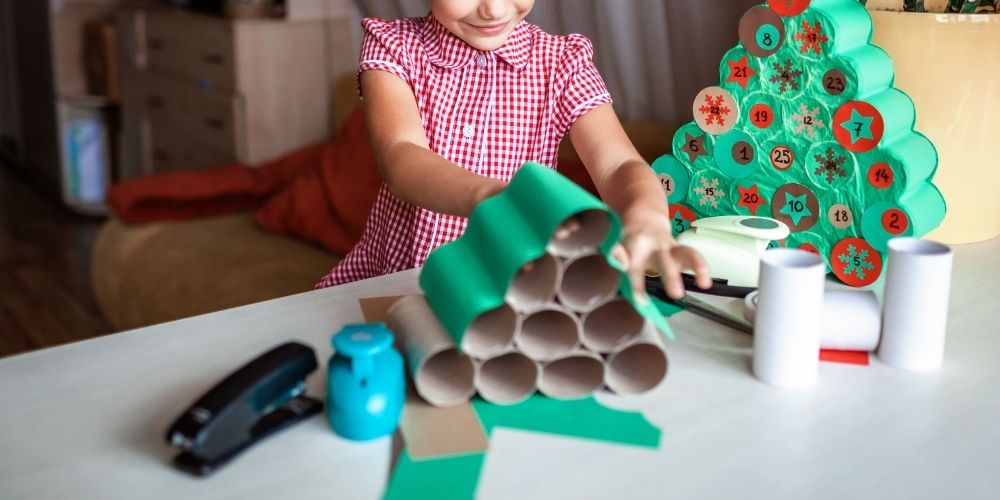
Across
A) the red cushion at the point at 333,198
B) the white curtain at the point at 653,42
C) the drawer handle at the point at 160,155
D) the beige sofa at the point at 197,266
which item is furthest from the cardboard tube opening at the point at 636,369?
the drawer handle at the point at 160,155

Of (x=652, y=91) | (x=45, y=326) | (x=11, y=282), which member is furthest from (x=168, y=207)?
(x=652, y=91)

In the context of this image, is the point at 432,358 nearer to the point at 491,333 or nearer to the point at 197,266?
the point at 491,333

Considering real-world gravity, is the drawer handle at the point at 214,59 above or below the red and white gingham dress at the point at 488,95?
below

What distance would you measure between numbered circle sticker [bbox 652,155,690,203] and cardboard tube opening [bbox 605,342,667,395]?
0.48m

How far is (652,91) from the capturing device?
1990 mm

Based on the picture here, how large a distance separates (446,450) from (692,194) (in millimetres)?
659

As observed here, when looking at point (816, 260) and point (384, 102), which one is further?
point (384, 102)

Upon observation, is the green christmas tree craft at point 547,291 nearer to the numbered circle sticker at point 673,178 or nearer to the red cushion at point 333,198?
the numbered circle sticker at point 673,178

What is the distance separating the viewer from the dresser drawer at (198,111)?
9.78ft

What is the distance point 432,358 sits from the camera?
86 cm

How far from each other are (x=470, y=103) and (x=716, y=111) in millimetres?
322

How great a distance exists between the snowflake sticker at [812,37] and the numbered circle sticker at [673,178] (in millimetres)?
224

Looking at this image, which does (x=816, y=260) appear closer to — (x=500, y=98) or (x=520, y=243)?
(x=520, y=243)

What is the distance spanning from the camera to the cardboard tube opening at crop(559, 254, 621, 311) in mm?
801
